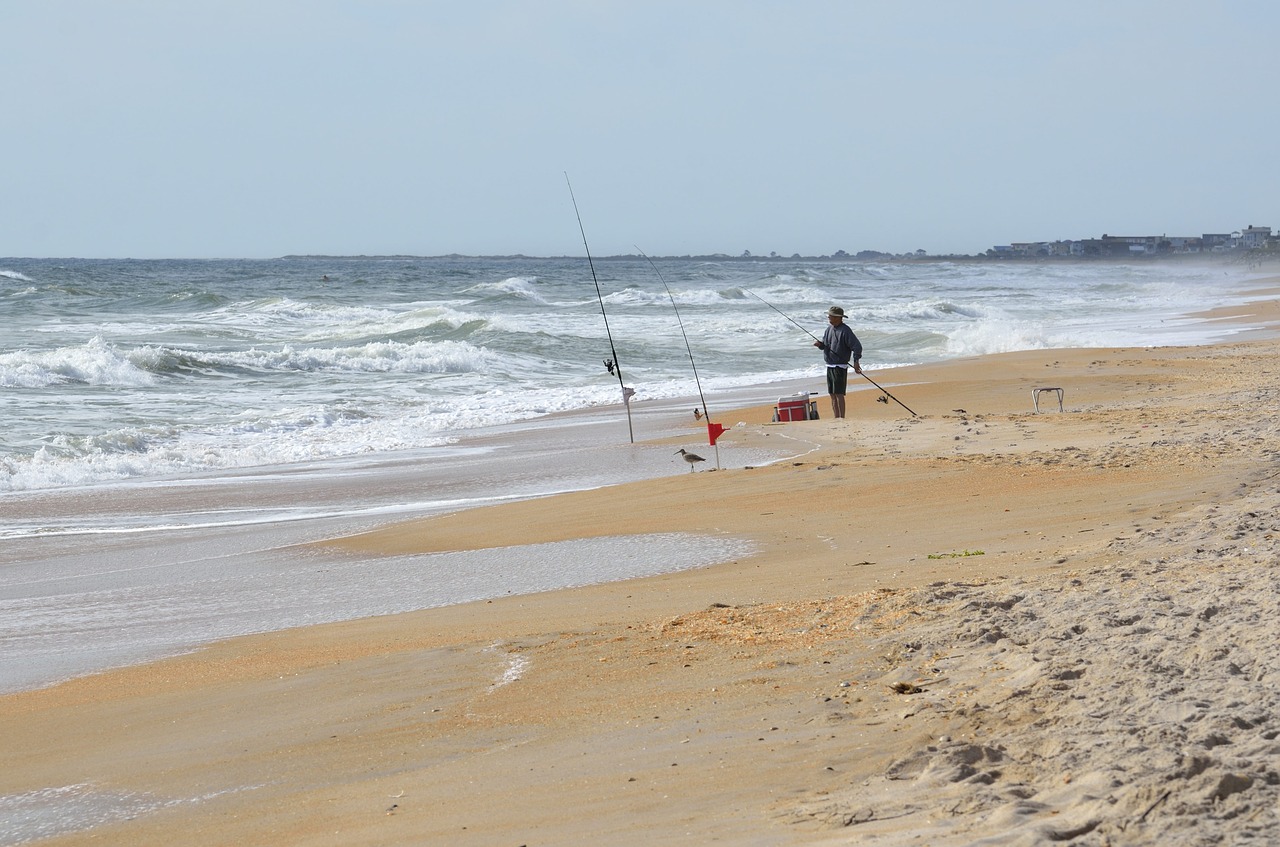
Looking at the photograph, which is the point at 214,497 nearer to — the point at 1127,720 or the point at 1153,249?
the point at 1127,720

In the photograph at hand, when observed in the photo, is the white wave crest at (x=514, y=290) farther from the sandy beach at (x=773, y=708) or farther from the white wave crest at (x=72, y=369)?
the sandy beach at (x=773, y=708)

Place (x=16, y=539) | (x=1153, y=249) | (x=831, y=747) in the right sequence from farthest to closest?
(x=1153, y=249)
(x=16, y=539)
(x=831, y=747)

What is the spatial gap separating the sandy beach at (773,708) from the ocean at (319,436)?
0.88 m

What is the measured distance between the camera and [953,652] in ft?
13.1

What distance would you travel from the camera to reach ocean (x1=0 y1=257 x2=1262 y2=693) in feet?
22.1

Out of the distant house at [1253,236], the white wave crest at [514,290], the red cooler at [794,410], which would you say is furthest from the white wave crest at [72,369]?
the distant house at [1253,236]

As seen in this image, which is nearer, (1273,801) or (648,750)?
(1273,801)

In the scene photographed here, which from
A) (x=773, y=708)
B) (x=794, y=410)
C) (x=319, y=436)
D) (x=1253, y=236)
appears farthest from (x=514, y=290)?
(x=1253, y=236)

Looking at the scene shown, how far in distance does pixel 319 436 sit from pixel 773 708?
467 inches

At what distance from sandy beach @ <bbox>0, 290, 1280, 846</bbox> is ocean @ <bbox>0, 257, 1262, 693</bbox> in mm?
880

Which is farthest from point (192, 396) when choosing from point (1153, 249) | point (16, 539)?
point (1153, 249)

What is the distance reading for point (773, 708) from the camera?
3.80 meters

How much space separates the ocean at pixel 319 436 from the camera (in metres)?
6.73

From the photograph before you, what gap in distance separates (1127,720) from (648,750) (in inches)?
52.0
